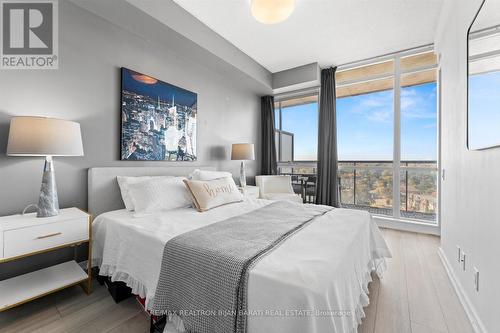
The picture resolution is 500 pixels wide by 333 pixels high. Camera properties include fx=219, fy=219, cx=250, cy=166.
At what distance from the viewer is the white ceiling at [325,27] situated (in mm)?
2434

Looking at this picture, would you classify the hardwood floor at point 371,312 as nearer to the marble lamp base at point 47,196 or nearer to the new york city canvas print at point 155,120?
the marble lamp base at point 47,196

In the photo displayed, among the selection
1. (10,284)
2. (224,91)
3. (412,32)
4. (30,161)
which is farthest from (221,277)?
(412,32)

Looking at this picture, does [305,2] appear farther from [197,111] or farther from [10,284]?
A: [10,284]

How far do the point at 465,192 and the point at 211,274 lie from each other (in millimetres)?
2034

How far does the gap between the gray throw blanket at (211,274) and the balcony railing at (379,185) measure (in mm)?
3058

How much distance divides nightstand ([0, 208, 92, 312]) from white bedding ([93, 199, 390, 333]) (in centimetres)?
19

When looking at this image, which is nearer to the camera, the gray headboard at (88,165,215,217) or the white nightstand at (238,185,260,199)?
the gray headboard at (88,165,215,217)

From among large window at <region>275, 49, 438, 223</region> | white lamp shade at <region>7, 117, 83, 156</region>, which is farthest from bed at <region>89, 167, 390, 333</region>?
large window at <region>275, 49, 438, 223</region>

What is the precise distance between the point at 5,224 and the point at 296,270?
1.91m

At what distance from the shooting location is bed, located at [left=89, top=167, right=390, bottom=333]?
0.87 meters

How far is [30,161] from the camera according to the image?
1824mm

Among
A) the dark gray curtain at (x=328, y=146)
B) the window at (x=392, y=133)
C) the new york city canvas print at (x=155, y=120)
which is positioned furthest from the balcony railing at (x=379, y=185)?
the new york city canvas print at (x=155, y=120)

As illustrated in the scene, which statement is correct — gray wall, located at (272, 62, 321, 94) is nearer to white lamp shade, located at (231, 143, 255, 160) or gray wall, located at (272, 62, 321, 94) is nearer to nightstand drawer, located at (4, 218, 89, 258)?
white lamp shade, located at (231, 143, 255, 160)

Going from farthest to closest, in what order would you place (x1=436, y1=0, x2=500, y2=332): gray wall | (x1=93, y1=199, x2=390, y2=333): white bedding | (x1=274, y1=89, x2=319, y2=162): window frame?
1. (x1=274, y1=89, x2=319, y2=162): window frame
2. (x1=436, y1=0, x2=500, y2=332): gray wall
3. (x1=93, y1=199, x2=390, y2=333): white bedding
